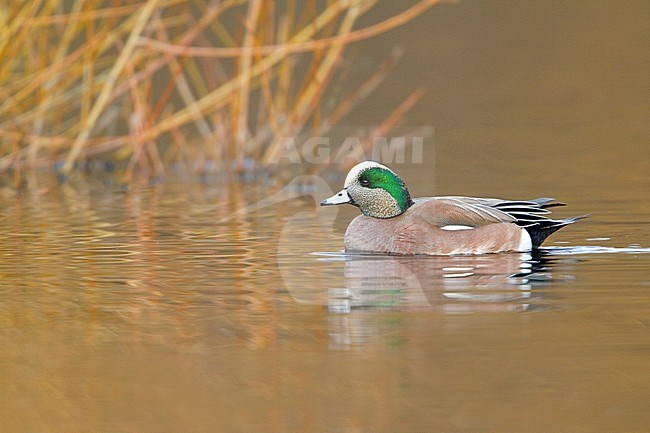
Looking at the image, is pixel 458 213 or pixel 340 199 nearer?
pixel 458 213

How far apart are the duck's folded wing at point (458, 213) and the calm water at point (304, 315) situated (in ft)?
0.96

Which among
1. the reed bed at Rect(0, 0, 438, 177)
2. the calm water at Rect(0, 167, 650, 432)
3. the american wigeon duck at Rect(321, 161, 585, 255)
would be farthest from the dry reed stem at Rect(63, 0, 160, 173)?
the american wigeon duck at Rect(321, 161, 585, 255)

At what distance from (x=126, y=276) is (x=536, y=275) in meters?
2.31

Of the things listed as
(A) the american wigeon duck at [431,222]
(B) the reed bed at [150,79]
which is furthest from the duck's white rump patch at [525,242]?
(B) the reed bed at [150,79]

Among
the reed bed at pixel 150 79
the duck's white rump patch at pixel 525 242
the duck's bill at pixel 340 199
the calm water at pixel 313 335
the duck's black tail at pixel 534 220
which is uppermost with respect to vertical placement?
the reed bed at pixel 150 79

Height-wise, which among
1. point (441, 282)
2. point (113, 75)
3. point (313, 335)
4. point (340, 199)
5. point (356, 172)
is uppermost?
point (113, 75)

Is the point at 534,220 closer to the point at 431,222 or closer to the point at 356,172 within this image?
the point at 431,222

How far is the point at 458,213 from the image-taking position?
30.3 ft

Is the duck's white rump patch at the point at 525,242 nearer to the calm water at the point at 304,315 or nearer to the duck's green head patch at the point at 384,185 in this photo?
the calm water at the point at 304,315

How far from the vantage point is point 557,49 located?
2416 centimetres

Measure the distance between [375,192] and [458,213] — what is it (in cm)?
57

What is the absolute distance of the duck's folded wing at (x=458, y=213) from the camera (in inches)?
362

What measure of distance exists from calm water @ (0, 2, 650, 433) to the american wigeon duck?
18 cm

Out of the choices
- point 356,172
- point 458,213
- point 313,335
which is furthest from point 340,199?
point 313,335
